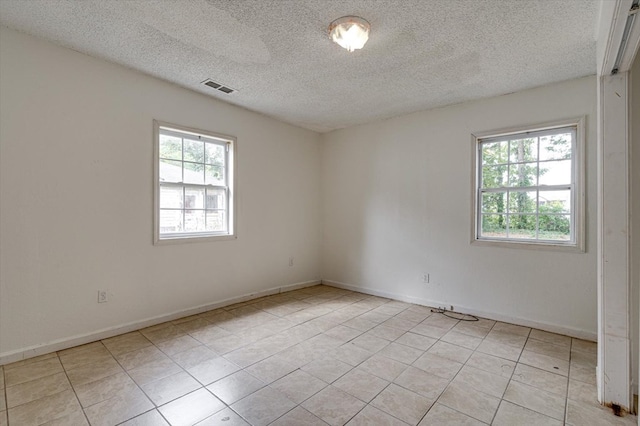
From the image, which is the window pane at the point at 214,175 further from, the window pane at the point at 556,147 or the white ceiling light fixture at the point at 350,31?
the window pane at the point at 556,147

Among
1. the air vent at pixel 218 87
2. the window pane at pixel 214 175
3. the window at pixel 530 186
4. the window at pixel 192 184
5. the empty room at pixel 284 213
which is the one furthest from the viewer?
the window pane at pixel 214 175

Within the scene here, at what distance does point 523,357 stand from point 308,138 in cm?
414

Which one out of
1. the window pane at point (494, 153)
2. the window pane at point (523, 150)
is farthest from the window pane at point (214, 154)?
the window pane at point (523, 150)

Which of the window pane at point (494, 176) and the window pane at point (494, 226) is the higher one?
the window pane at point (494, 176)

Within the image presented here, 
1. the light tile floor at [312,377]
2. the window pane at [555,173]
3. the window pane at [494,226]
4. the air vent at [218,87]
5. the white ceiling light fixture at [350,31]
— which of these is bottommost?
the light tile floor at [312,377]

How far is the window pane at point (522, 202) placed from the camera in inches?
135

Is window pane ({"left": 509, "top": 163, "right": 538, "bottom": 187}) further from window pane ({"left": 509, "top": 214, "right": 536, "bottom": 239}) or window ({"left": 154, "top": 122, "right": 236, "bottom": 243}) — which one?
window ({"left": 154, "top": 122, "right": 236, "bottom": 243})

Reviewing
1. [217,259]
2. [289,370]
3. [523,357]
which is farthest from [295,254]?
[523,357]

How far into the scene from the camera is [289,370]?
2.40 metres

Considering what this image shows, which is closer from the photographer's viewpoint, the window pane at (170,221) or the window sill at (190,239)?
the window sill at (190,239)

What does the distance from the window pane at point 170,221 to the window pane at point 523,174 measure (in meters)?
4.01

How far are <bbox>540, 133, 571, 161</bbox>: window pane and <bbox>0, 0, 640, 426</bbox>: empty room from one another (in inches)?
1.0

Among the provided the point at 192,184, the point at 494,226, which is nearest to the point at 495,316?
the point at 494,226

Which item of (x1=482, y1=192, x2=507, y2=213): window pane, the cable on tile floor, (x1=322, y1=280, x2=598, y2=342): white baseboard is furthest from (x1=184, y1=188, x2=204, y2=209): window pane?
(x1=482, y1=192, x2=507, y2=213): window pane
